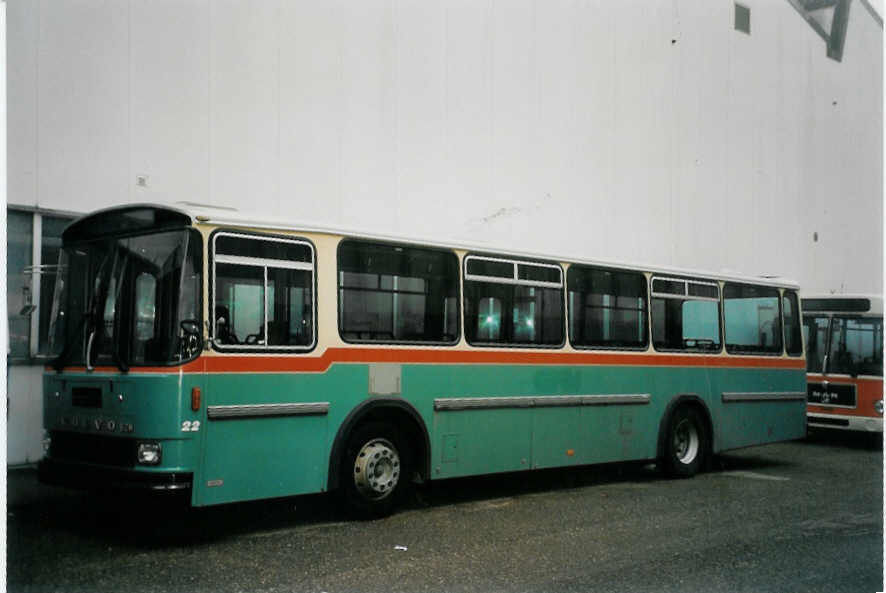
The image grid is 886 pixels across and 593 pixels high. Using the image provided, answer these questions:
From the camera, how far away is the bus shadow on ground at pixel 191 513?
7832mm

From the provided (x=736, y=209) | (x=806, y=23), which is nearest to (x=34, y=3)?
(x=806, y=23)

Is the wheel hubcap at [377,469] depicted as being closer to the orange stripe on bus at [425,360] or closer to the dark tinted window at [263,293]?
the orange stripe on bus at [425,360]

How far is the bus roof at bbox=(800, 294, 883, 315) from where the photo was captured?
1608cm

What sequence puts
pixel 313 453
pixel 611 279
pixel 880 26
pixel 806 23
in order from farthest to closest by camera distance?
1. pixel 806 23
2. pixel 880 26
3. pixel 611 279
4. pixel 313 453

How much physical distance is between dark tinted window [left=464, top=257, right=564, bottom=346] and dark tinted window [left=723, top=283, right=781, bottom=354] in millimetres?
3395

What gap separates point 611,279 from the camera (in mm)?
11289

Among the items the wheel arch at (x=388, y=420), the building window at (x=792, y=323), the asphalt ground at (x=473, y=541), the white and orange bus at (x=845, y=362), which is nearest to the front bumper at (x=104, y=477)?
the asphalt ground at (x=473, y=541)

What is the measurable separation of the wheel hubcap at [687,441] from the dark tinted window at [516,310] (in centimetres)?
283

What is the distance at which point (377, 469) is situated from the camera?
887 cm

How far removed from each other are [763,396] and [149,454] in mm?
9032

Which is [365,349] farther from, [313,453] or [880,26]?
[880,26]

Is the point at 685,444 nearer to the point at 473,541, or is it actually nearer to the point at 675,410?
the point at 675,410

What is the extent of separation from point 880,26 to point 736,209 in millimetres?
7403

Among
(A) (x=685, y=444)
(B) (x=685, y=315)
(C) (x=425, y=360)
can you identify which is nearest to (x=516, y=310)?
(C) (x=425, y=360)
